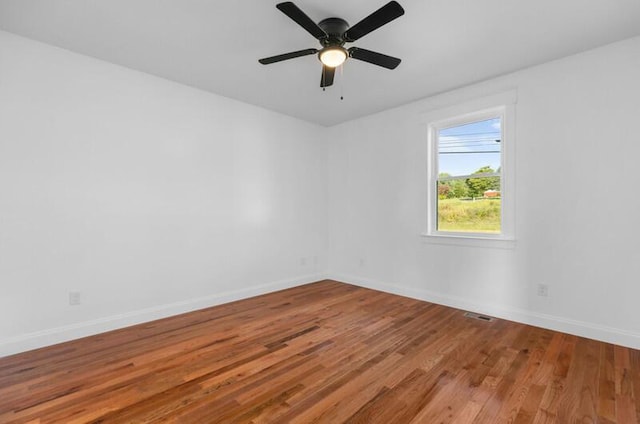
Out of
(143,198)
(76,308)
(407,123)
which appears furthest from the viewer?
(407,123)

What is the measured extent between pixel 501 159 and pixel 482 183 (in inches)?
13.4

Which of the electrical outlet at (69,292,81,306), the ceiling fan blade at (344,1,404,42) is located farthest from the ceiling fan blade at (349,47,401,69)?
the electrical outlet at (69,292,81,306)

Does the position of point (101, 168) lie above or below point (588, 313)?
above

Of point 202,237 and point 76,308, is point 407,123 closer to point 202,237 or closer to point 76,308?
point 202,237

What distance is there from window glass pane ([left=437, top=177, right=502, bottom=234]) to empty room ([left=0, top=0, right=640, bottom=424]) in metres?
0.02

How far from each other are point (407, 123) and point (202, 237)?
3.13 meters

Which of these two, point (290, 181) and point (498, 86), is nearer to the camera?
point (498, 86)

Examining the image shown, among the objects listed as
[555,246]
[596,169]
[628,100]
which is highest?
[628,100]

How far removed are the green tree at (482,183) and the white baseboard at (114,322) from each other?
9.81ft

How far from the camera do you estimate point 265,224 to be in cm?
436

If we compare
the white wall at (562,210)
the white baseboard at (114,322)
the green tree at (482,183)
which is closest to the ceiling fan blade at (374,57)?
the white wall at (562,210)

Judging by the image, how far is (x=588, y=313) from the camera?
9.05 feet

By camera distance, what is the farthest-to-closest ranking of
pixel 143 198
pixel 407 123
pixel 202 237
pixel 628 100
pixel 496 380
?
pixel 407 123, pixel 202 237, pixel 143 198, pixel 628 100, pixel 496 380

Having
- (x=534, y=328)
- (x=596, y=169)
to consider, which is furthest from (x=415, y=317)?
(x=596, y=169)
